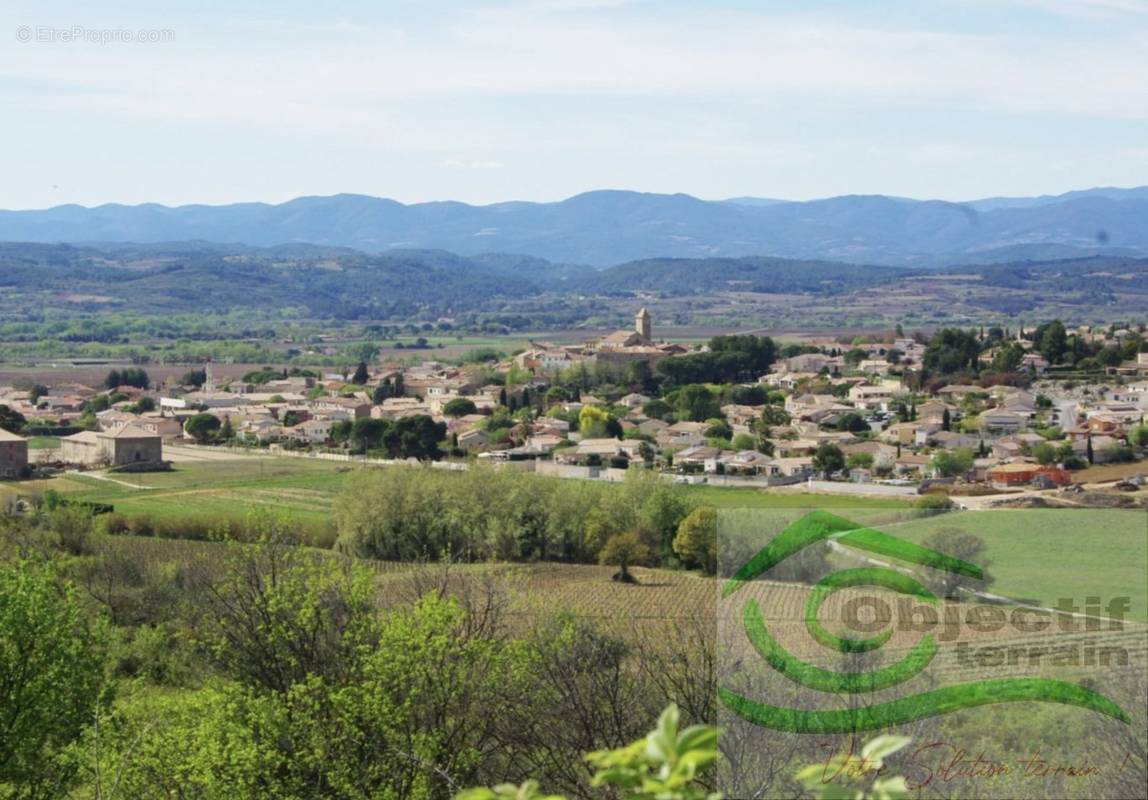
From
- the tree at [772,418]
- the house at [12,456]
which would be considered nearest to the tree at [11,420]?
the house at [12,456]

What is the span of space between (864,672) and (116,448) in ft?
95.8

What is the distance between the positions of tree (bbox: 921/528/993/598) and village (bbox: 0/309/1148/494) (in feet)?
60.9

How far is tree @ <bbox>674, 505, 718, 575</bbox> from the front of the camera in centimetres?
2077

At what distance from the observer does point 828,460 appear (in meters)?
30.9

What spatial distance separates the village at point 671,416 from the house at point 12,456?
44 mm

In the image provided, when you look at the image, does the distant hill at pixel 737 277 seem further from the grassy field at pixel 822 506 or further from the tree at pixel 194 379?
the grassy field at pixel 822 506

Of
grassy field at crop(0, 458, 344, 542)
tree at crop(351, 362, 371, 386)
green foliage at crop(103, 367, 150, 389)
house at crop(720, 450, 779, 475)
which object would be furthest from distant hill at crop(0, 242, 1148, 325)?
grassy field at crop(0, 458, 344, 542)

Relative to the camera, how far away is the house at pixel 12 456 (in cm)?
3091

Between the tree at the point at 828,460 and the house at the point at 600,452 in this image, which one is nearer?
the tree at the point at 828,460

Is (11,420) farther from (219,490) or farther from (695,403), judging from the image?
(695,403)

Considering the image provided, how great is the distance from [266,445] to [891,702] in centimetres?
3324

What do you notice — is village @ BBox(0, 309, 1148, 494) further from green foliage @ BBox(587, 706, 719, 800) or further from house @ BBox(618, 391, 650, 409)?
green foliage @ BBox(587, 706, 719, 800)

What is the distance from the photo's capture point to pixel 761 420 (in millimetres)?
38906

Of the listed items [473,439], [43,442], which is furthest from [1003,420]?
[43,442]
